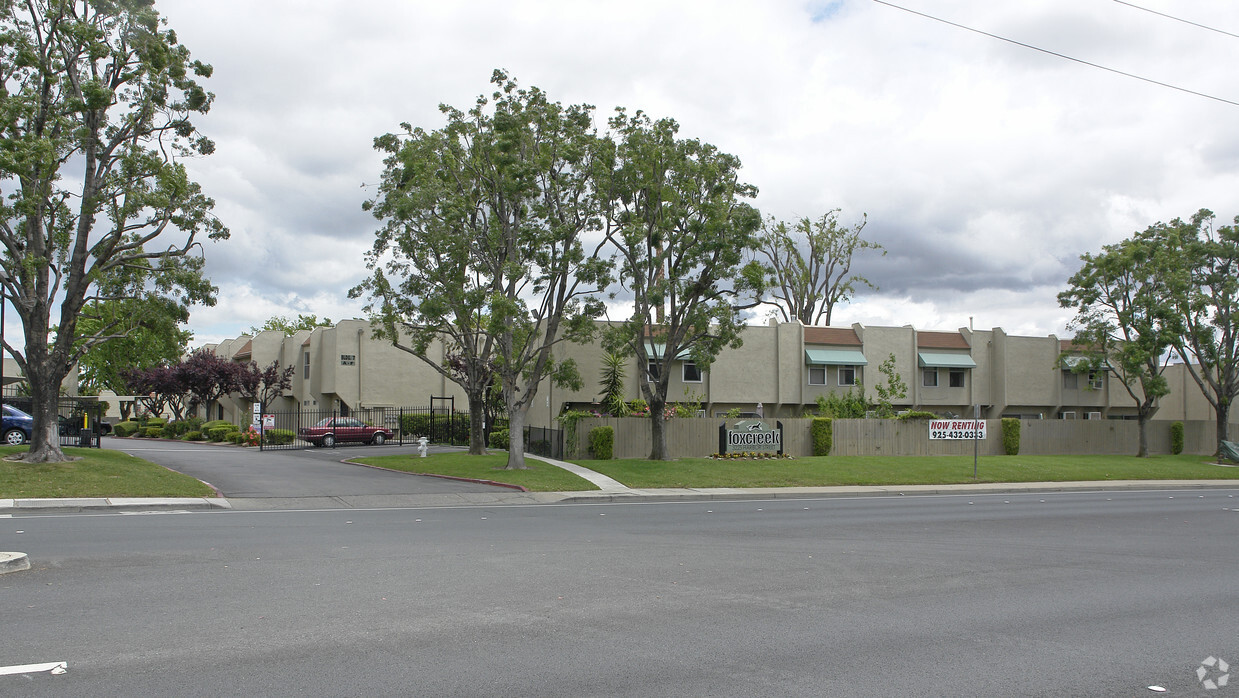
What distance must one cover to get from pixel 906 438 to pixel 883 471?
25.7ft

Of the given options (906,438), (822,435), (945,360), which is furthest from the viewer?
(945,360)

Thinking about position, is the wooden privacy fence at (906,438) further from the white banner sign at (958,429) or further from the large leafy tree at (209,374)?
the large leafy tree at (209,374)

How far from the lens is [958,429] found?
3122 cm

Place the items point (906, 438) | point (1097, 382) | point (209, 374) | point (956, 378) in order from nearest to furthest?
1. point (906, 438)
2. point (956, 378)
3. point (1097, 382)
4. point (209, 374)

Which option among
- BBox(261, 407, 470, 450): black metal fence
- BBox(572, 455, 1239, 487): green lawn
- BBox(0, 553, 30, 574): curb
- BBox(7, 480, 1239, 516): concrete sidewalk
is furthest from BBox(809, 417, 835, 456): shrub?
BBox(0, 553, 30, 574): curb

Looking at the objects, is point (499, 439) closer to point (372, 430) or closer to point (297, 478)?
point (372, 430)

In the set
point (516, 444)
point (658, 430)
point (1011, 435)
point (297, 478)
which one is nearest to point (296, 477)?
point (297, 478)

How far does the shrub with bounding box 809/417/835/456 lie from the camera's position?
118ft

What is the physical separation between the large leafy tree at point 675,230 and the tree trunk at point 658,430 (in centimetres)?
4

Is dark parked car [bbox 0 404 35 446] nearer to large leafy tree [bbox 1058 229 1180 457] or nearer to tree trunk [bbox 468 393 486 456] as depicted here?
tree trunk [bbox 468 393 486 456]

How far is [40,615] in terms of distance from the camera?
7957mm

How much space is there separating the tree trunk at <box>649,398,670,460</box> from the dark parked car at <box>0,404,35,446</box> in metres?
22.3

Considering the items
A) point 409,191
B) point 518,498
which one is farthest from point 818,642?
point 409,191

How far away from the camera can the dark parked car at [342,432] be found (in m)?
41.6
